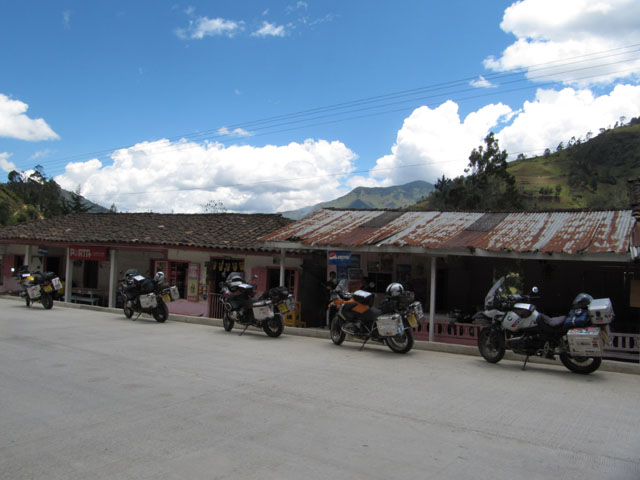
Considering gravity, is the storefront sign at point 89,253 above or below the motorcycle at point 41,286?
above

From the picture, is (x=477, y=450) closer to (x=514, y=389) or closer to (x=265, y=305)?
(x=514, y=389)

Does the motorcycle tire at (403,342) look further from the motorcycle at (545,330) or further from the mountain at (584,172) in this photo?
the mountain at (584,172)

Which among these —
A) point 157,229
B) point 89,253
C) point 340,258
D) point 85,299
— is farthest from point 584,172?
point 89,253

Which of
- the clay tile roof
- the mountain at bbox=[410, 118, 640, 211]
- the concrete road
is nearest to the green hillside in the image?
the mountain at bbox=[410, 118, 640, 211]

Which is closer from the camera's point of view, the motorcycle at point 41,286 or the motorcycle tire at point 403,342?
the motorcycle tire at point 403,342

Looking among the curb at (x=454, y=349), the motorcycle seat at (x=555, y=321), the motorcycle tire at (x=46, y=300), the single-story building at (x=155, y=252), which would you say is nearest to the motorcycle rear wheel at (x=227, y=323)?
the curb at (x=454, y=349)

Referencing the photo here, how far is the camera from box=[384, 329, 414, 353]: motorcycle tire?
→ 10.2 metres

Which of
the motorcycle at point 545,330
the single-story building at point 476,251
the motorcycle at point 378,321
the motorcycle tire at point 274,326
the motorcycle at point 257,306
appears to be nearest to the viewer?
the motorcycle at point 545,330

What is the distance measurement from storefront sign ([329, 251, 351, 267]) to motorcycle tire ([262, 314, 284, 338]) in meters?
3.39

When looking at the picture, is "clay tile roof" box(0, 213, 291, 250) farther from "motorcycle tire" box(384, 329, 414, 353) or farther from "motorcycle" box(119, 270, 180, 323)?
"motorcycle tire" box(384, 329, 414, 353)

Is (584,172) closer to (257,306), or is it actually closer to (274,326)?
(274,326)

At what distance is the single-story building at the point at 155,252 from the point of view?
684 inches

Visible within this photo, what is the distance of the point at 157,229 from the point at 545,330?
1661 cm

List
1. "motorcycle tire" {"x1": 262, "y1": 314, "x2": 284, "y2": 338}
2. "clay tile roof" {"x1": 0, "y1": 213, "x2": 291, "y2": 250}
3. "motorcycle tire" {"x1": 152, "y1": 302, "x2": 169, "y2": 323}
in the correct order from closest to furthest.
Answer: "motorcycle tire" {"x1": 262, "y1": 314, "x2": 284, "y2": 338} → "motorcycle tire" {"x1": 152, "y1": 302, "x2": 169, "y2": 323} → "clay tile roof" {"x1": 0, "y1": 213, "x2": 291, "y2": 250}
